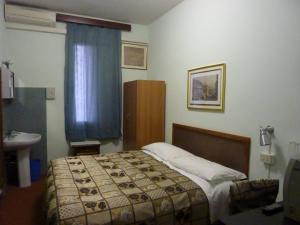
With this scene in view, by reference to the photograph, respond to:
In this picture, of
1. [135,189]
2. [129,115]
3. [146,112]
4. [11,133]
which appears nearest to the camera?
[135,189]

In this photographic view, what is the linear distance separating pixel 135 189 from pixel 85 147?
6.89 feet

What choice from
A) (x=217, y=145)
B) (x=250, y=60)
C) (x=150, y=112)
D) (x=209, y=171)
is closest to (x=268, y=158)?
(x=209, y=171)

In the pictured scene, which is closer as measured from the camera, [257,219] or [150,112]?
[257,219]

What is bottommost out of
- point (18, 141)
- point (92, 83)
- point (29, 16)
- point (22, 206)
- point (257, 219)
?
point (22, 206)

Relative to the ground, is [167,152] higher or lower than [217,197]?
higher

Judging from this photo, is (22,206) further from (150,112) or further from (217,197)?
(217,197)

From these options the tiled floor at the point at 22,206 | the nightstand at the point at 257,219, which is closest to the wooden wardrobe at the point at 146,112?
the tiled floor at the point at 22,206

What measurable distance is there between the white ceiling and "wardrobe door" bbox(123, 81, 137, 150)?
1.15 meters

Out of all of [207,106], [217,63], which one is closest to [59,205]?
[207,106]

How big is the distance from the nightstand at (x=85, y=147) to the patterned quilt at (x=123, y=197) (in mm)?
1280

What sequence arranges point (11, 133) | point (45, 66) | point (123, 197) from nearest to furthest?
point (123, 197) → point (11, 133) → point (45, 66)

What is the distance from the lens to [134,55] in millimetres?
4270

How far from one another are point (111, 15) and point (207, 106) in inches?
92.5

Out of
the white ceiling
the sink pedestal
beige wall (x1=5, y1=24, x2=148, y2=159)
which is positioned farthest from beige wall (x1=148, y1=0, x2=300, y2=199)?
the sink pedestal
